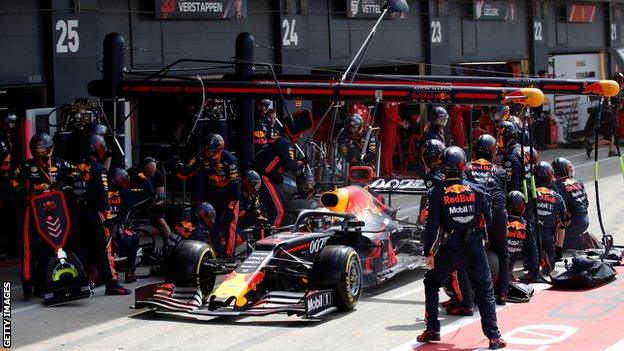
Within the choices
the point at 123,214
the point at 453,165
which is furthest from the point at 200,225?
the point at 453,165

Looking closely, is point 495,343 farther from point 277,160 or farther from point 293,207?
point 277,160

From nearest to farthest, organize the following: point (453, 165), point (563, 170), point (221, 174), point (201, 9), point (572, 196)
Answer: point (453, 165) → point (221, 174) → point (572, 196) → point (563, 170) → point (201, 9)

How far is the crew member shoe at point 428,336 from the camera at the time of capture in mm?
10766

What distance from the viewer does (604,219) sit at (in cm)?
1881

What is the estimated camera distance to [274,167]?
55.3 ft

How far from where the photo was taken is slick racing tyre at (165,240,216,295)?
40.3 ft

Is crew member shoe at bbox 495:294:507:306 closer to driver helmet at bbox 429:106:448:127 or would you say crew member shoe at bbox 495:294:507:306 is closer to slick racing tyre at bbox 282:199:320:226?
slick racing tyre at bbox 282:199:320:226

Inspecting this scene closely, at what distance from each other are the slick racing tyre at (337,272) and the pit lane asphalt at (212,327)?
0.17 metres

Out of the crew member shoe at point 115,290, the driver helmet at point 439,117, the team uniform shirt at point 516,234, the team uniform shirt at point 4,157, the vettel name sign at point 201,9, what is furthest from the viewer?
the vettel name sign at point 201,9

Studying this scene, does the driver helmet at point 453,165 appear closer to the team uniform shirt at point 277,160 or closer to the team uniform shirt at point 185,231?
the team uniform shirt at point 185,231

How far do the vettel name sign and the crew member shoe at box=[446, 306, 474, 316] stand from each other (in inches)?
373

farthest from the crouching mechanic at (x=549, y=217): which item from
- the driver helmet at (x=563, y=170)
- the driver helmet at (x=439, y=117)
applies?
the driver helmet at (x=439, y=117)

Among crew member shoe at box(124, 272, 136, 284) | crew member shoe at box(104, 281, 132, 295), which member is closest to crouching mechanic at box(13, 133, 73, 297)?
crew member shoe at box(104, 281, 132, 295)

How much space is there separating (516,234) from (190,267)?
366 cm
